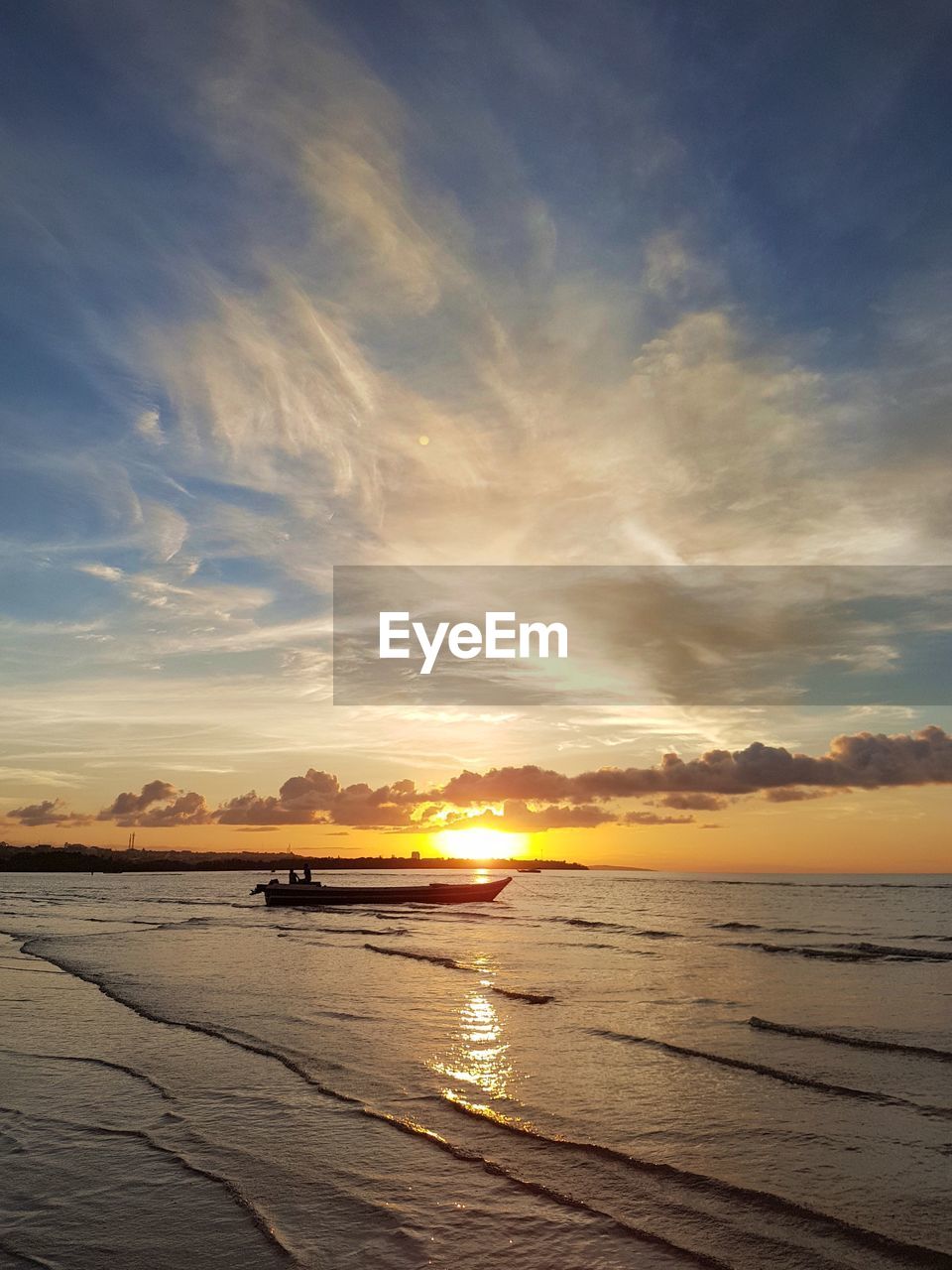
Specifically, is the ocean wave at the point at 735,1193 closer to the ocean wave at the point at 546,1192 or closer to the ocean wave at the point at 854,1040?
the ocean wave at the point at 546,1192

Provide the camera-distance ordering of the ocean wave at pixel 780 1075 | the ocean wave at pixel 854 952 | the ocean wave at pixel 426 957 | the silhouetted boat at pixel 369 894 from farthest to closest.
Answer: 1. the silhouetted boat at pixel 369 894
2. the ocean wave at pixel 854 952
3. the ocean wave at pixel 426 957
4. the ocean wave at pixel 780 1075

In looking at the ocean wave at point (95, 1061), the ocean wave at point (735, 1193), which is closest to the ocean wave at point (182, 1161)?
the ocean wave at point (95, 1061)

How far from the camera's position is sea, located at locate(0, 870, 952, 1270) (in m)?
8.70

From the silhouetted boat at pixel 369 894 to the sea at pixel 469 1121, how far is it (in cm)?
5100

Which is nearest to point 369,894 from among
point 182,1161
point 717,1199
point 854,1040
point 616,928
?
point 616,928

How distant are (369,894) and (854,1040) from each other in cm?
6905

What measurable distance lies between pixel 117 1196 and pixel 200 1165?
121 centimetres

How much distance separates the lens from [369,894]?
279ft

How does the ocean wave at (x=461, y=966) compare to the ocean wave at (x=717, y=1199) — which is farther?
the ocean wave at (x=461, y=966)

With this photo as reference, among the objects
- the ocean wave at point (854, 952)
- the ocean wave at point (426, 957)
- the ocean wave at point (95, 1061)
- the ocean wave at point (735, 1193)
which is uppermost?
the ocean wave at point (735, 1193)

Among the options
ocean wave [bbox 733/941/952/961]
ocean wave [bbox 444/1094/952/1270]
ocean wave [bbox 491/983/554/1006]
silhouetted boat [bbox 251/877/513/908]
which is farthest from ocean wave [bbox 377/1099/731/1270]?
silhouetted boat [bbox 251/877/513/908]

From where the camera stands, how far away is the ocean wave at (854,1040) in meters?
19.0

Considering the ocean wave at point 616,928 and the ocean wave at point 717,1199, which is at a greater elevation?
the ocean wave at point 717,1199

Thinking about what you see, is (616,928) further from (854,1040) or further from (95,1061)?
(95,1061)
